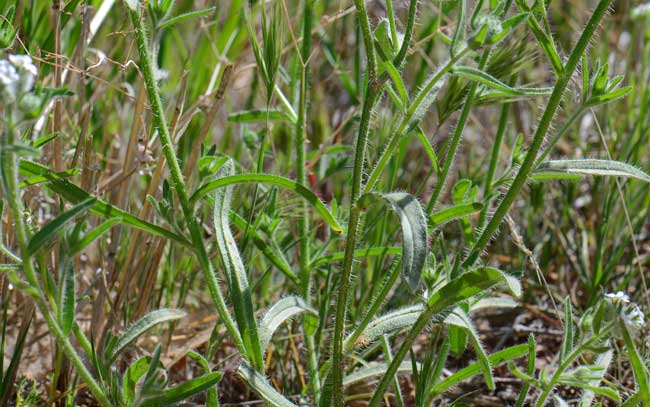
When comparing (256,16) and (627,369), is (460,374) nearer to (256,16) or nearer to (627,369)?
(627,369)

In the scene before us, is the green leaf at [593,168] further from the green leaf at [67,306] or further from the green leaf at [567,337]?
the green leaf at [67,306]

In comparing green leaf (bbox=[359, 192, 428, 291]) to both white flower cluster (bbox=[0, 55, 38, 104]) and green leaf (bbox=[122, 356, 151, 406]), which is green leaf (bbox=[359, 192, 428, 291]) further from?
white flower cluster (bbox=[0, 55, 38, 104])

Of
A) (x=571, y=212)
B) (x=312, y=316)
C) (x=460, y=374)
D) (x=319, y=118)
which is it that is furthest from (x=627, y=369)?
(x=319, y=118)

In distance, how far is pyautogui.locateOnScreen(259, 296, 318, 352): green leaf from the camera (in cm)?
168

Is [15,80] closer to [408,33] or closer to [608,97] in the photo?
[408,33]

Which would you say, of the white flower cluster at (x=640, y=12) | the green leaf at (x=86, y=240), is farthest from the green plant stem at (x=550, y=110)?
the white flower cluster at (x=640, y=12)

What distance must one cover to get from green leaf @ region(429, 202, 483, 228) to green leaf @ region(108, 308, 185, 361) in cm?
56

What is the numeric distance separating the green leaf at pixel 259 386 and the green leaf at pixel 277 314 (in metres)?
0.07

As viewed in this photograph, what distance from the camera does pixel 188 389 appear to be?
1533 mm

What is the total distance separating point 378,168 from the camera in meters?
1.63

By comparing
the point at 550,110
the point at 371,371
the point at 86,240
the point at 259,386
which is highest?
the point at 550,110

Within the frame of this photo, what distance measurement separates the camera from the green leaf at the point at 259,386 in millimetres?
1622

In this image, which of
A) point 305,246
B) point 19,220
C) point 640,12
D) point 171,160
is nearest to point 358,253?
point 305,246

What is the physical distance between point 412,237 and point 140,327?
21.6 inches
